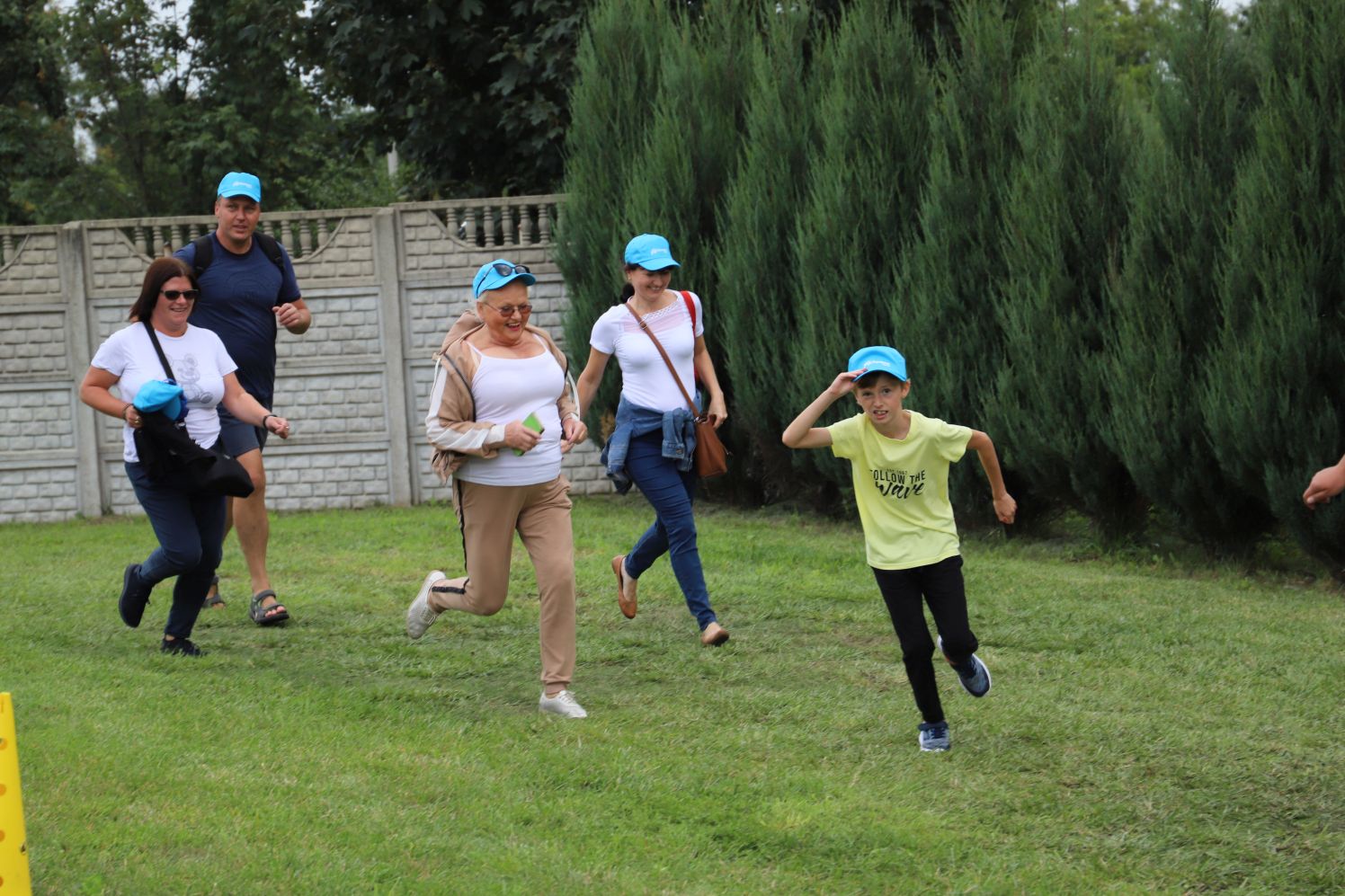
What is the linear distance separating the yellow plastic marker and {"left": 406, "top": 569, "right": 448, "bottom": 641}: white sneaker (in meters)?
3.35

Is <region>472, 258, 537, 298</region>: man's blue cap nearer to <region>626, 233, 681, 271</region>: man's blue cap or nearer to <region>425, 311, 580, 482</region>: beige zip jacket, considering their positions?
<region>425, 311, 580, 482</region>: beige zip jacket

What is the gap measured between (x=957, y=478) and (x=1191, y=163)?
9.70ft

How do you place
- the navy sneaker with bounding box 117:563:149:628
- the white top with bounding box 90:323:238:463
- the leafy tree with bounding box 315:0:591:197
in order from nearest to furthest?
the white top with bounding box 90:323:238:463 → the navy sneaker with bounding box 117:563:149:628 → the leafy tree with bounding box 315:0:591:197

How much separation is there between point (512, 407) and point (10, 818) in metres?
3.04

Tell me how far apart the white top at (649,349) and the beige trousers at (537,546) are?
4.63 feet

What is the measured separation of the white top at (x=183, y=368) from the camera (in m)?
7.19

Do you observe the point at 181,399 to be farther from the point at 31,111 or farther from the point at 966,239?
A: the point at 31,111

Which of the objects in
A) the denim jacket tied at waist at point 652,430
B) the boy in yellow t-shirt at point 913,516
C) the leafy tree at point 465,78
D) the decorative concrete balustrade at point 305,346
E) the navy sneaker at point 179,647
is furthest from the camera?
the leafy tree at point 465,78

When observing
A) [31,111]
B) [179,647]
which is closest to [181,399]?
[179,647]

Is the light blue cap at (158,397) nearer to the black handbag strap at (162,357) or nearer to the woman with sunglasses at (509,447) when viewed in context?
the black handbag strap at (162,357)

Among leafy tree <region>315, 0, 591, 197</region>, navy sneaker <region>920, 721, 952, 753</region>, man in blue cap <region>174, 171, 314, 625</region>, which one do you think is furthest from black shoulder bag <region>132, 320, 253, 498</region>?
leafy tree <region>315, 0, 591, 197</region>

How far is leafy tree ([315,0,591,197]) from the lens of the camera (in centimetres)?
1692

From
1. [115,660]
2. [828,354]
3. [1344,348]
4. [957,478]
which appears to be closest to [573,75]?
[828,354]

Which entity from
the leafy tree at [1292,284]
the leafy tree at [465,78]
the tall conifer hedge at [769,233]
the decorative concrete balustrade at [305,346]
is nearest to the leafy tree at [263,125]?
the leafy tree at [465,78]
